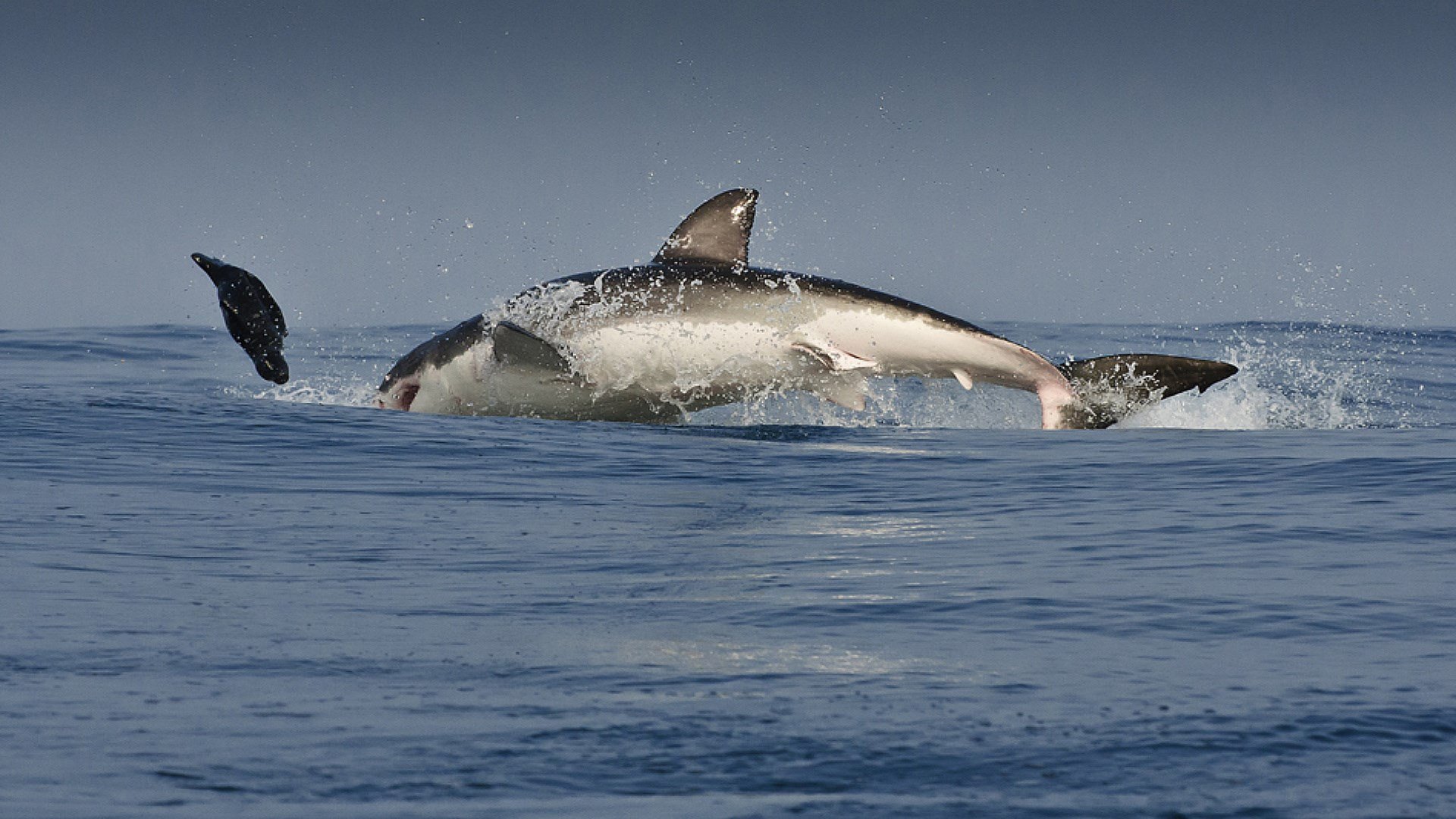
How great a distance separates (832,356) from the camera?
1167 cm

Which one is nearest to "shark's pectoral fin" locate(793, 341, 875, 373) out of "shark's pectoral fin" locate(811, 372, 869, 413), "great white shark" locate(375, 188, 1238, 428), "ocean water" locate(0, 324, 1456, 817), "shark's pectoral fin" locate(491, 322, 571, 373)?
"great white shark" locate(375, 188, 1238, 428)

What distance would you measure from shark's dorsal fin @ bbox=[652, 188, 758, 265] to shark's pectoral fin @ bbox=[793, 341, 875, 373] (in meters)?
0.96

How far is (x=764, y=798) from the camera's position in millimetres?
3311

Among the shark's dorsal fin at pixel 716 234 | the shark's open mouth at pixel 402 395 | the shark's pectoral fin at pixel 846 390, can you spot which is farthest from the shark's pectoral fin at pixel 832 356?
the shark's open mouth at pixel 402 395

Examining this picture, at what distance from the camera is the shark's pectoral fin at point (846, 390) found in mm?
11844

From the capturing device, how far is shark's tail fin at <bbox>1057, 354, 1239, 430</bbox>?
1185cm

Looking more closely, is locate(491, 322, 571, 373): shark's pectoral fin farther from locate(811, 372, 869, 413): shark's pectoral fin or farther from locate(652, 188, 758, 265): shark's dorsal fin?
locate(811, 372, 869, 413): shark's pectoral fin

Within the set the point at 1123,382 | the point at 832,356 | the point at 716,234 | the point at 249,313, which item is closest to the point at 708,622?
the point at 832,356

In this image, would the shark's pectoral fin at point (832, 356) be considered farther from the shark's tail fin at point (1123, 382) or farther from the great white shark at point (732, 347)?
the shark's tail fin at point (1123, 382)

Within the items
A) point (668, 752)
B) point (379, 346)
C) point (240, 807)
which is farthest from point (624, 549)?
point (379, 346)

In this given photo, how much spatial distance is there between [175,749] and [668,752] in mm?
1200

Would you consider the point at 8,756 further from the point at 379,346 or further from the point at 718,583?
the point at 379,346

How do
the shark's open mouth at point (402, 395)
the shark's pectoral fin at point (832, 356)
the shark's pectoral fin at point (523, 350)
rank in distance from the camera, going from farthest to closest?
the shark's open mouth at point (402, 395)
the shark's pectoral fin at point (832, 356)
the shark's pectoral fin at point (523, 350)

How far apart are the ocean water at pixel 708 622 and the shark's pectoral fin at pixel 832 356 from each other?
0.61 metres
